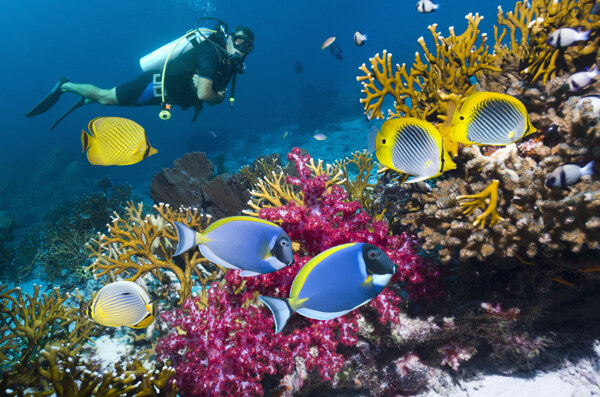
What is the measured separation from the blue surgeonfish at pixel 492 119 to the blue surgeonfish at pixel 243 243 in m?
1.35

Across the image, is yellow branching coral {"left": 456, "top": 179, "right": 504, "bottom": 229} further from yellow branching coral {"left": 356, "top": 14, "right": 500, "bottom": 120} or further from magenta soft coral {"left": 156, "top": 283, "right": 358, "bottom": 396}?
magenta soft coral {"left": 156, "top": 283, "right": 358, "bottom": 396}

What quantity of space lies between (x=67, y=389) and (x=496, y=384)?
149 inches

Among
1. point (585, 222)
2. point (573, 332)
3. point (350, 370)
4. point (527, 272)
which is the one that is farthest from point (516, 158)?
point (350, 370)

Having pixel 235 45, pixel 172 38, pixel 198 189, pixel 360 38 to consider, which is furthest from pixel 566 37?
pixel 172 38

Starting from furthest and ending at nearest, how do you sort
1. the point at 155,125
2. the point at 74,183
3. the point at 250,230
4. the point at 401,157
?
the point at 155,125 < the point at 74,183 < the point at 401,157 < the point at 250,230

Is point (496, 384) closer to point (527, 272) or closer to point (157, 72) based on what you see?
point (527, 272)

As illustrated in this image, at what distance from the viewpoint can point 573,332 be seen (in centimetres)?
277

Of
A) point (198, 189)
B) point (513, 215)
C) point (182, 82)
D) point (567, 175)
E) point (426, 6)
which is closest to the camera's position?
point (567, 175)

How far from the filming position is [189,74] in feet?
21.1

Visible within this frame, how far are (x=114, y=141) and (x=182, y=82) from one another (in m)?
4.43

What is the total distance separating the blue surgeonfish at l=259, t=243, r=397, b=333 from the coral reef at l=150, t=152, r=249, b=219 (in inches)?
178

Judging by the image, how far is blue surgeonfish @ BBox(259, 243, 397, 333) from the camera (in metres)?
1.46

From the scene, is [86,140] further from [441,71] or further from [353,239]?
[441,71]

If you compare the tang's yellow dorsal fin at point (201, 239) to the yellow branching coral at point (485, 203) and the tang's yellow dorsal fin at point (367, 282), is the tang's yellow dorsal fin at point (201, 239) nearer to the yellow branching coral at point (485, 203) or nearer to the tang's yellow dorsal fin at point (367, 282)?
the tang's yellow dorsal fin at point (367, 282)
